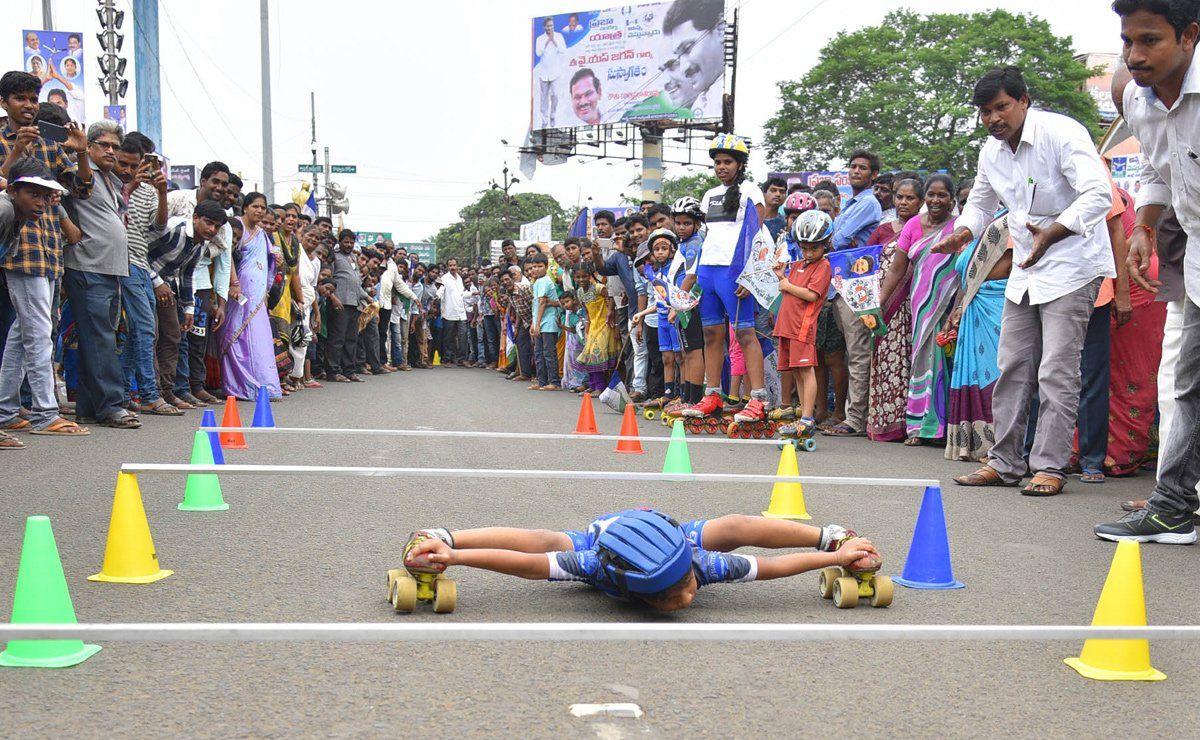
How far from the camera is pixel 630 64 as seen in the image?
41281 millimetres

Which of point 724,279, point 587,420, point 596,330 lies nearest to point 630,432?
point 587,420

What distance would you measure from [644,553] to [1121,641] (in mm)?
1364

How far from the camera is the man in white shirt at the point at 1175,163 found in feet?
15.5

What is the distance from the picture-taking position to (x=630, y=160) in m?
44.5

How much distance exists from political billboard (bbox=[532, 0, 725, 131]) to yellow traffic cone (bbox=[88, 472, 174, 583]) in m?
37.4

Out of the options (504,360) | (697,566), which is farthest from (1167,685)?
(504,360)

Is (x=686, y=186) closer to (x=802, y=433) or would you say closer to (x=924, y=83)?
(x=924, y=83)

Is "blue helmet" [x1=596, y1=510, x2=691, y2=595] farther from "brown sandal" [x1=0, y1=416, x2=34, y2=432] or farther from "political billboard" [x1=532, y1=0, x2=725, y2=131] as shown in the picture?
"political billboard" [x1=532, y1=0, x2=725, y2=131]

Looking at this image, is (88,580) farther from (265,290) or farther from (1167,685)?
(265,290)

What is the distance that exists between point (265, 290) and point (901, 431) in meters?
6.87

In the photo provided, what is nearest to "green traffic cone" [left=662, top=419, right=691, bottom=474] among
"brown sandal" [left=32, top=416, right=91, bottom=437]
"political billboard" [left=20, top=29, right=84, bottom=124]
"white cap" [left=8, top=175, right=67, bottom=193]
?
"brown sandal" [left=32, top=416, right=91, bottom=437]

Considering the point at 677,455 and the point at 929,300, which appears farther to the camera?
the point at 929,300

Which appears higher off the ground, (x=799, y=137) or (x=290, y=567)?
(x=799, y=137)

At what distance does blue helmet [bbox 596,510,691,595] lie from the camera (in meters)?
3.32
